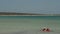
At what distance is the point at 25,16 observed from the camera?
Result: 114 inches

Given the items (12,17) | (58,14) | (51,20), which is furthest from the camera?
(12,17)

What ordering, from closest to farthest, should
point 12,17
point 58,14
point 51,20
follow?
point 58,14
point 51,20
point 12,17

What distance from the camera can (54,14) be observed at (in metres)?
2.73

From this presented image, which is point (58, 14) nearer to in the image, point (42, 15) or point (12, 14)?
point (42, 15)

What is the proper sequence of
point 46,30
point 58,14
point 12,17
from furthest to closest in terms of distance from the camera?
point 12,17, point 58,14, point 46,30

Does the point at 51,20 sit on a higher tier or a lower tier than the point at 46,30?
lower

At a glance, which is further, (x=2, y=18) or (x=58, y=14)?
(x=2, y=18)

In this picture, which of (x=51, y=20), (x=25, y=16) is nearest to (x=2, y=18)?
(x=25, y=16)

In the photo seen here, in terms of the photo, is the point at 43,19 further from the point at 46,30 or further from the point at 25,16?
the point at 46,30

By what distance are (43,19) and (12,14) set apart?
59 cm

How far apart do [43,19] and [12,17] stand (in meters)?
0.60

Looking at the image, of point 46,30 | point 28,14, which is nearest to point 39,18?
point 28,14

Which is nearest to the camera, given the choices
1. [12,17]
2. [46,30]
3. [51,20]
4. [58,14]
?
[46,30]

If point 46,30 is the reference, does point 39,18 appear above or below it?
below
